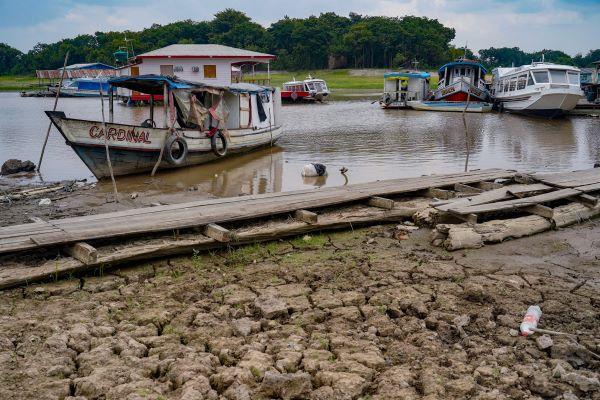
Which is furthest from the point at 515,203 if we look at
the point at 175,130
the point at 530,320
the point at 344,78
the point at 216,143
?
the point at 344,78

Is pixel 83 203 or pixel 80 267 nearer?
pixel 80 267

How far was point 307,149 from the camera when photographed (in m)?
18.1

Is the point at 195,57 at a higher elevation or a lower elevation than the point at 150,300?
higher

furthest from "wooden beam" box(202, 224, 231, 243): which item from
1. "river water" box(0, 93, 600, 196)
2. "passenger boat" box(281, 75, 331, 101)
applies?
"passenger boat" box(281, 75, 331, 101)

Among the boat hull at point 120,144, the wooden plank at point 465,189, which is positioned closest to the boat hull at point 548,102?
the boat hull at point 120,144

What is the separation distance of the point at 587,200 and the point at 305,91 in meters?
34.9

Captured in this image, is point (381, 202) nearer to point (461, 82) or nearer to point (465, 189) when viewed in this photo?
point (465, 189)

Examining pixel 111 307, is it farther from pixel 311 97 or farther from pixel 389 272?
pixel 311 97

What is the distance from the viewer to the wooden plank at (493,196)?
701 cm

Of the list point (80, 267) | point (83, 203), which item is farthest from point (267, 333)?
point (83, 203)

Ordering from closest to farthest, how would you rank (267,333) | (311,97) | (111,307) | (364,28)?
1. (267,333)
2. (111,307)
3. (311,97)
4. (364,28)

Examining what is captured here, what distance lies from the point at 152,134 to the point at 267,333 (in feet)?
31.7

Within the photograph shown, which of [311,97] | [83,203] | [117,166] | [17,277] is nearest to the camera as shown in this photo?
[17,277]

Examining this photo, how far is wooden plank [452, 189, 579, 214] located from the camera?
22.4ft
